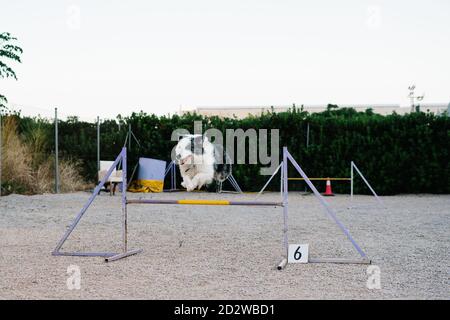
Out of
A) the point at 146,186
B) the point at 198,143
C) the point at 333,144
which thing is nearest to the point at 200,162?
the point at 198,143

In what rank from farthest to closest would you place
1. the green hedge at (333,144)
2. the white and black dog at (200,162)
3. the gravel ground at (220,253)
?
the white and black dog at (200,162)
the green hedge at (333,144)
the gravel ground at (220,253)

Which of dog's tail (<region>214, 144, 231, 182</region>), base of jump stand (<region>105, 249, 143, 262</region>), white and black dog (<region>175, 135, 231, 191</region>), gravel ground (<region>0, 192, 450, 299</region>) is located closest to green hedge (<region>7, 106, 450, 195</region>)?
dog's tail (<region>214, 144, 231, 182</region>)

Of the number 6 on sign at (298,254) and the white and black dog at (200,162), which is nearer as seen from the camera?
the number 6 on sign at (298,254)

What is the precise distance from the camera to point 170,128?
68.9ft

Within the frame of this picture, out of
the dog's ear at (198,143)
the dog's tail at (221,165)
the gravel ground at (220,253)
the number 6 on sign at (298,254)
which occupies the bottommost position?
the gravel ground at (220,253)

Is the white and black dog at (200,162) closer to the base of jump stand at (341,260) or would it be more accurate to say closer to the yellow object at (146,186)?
the yellow object at (146,186)

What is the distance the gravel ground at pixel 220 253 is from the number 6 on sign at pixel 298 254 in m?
0.12

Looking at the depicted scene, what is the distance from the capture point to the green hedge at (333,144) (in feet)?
61.8

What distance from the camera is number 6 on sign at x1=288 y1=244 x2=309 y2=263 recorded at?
267 inches

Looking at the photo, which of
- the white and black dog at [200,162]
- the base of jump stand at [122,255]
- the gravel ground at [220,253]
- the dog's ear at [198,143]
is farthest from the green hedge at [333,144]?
the base of jump stand at [122,255]

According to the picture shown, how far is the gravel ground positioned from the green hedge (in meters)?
5.80
